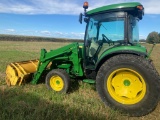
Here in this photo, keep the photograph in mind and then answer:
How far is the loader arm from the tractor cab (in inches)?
11.6

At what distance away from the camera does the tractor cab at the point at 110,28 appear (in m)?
4.49

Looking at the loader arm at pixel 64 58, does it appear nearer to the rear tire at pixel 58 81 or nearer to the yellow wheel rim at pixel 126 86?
the rear tire at pixel 58 81

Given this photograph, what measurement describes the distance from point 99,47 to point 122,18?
0.99 m

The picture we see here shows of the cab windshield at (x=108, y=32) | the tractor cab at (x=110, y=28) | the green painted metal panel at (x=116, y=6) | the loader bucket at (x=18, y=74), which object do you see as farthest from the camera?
the loader bucket at (x=18, y=74)

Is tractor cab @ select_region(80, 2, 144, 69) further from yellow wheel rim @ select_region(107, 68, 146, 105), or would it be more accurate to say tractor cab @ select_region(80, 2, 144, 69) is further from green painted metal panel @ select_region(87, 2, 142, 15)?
yellow wheel rim @ select_region(107, 68, 146, 105)

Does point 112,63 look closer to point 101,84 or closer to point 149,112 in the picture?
point 101,84

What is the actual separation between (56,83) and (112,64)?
1991 millimetres

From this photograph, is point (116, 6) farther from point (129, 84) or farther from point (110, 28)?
point (129, 84)

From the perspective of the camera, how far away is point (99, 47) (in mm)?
5121

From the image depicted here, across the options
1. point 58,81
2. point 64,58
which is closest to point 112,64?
point 64,58

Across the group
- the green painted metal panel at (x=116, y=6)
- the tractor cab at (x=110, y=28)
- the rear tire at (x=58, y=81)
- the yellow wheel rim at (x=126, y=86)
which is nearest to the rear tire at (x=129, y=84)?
the yellow wheel rim at (x=126, y=86)

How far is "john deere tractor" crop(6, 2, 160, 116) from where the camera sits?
4.04 m

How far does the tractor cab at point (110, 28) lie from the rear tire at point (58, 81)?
687 millimetres

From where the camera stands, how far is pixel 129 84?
171 inches
